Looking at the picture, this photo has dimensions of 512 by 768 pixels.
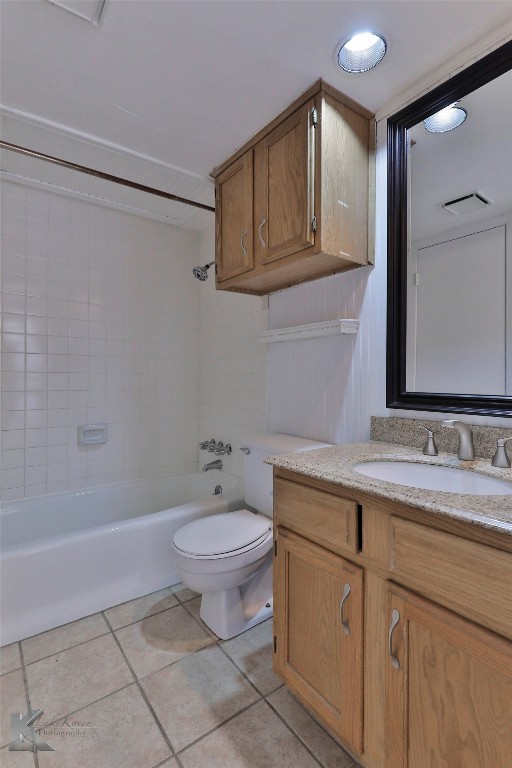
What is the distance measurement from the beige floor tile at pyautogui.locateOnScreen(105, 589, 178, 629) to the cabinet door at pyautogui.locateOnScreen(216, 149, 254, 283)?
1677 millimetres

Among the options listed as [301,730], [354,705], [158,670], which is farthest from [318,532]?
[158,670]

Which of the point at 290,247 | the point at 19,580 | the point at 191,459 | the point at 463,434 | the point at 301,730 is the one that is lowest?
the point at 301,730

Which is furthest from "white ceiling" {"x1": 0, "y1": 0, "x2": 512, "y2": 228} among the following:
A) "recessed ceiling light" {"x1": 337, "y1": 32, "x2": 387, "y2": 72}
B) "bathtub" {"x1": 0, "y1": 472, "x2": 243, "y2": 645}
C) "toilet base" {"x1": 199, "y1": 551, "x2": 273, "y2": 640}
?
"toilet base" {"x1": 199, "y1": 551, "x2": 273, "y2": 640}

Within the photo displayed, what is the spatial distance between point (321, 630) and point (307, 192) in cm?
149

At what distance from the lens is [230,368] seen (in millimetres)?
2578

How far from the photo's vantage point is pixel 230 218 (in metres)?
1.84

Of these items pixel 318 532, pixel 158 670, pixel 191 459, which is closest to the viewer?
pixel 318 532

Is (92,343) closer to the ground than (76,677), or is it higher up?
higher up

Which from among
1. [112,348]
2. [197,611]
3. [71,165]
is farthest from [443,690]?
[112,348]

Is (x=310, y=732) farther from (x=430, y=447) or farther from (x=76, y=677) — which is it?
(x=430, y=447)

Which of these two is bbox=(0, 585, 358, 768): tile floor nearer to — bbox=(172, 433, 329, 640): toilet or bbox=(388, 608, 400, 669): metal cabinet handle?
bbox=(172, 433, 329, 640): toilet

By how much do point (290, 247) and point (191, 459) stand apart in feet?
6.46

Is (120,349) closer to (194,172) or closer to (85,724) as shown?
(194,172)

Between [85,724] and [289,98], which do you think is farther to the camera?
[289,98]
